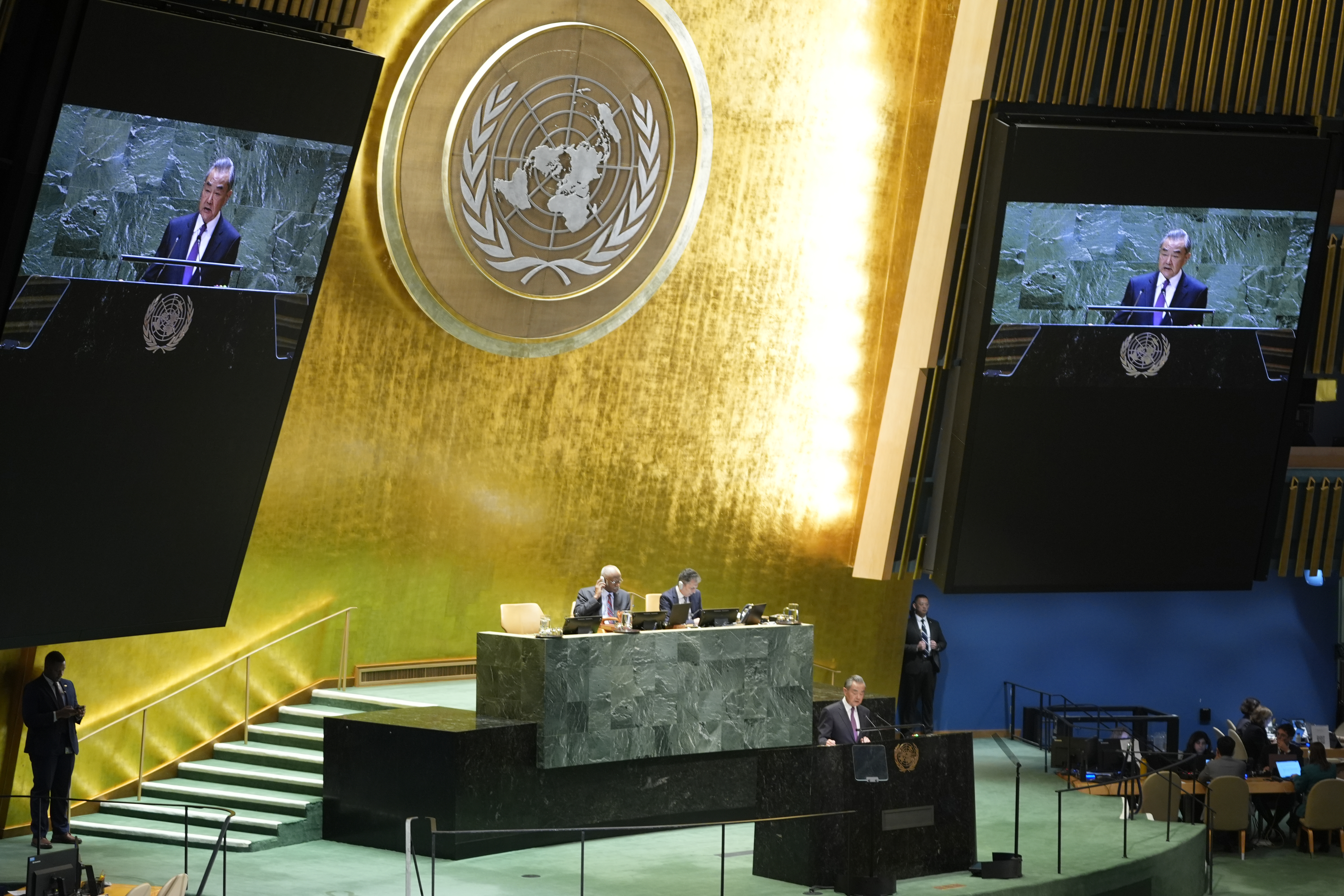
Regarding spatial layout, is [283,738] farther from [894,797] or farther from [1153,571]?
[1153,571]

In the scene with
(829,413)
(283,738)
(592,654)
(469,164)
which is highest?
(469,164)

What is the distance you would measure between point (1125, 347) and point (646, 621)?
4540mm

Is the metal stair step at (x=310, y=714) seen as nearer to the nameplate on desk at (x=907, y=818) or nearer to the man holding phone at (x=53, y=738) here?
the man holding phone at (x=53, y=738)

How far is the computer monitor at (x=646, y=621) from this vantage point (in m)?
10.3

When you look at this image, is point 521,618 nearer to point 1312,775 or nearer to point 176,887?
point 176,887

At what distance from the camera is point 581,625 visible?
10016 mm

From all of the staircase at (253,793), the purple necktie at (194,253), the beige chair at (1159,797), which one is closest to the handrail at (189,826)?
the staircase at (253,793)

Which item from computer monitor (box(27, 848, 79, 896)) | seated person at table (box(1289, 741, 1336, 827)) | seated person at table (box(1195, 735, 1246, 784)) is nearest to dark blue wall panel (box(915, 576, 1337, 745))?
seated person at table (box(1195, 735, 1246, 784))

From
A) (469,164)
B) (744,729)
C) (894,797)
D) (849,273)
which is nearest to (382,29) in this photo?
(469,164)

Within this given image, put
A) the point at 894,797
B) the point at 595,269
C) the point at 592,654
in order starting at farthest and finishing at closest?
A: the point at 595,269
the point at 592,654
the point at 894,797

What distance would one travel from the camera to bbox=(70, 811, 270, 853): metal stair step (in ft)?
31.7

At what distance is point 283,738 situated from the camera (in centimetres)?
1128

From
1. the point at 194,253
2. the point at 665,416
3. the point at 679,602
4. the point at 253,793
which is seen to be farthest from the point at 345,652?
the point at 194,253

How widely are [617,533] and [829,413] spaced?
2132 mm
